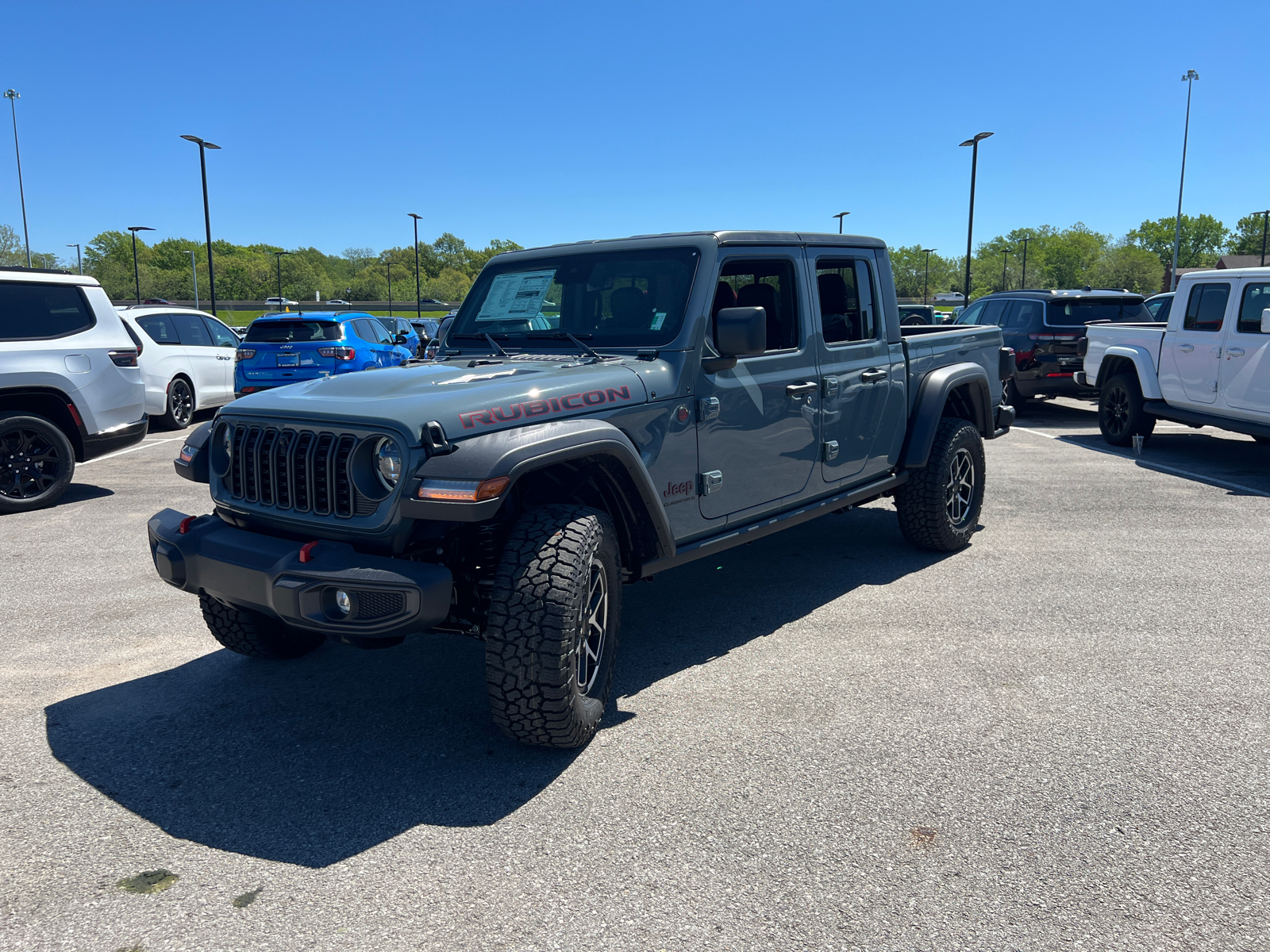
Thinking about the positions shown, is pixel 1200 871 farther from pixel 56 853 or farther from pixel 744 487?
pixel 56 853

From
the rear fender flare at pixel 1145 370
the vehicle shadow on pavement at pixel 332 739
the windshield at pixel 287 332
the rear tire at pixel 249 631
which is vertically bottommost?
the vehicle shadow on pavement at pixel 332 739

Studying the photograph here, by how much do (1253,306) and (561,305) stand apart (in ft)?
25.3

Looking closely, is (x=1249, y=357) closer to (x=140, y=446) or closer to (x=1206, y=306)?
(x=1206, y=306)

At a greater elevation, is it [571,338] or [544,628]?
[571,338]

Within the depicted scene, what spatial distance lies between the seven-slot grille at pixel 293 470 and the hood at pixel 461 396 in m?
0.08

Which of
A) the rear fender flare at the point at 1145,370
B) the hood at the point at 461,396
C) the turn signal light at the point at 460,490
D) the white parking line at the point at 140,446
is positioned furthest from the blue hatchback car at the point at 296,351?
the turn signal light at the point at 460,490

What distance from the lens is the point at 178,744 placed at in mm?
3609

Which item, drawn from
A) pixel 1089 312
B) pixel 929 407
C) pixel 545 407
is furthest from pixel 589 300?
pixel 1089 312

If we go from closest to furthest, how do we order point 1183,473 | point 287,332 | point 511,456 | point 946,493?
1. point 511,456
2. point 946,493
3. point 1183,473
4. point 287,332

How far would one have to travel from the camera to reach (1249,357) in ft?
29.5

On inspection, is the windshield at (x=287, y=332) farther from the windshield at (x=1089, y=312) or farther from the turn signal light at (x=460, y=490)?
the turn signal light at (x=460, y=490)

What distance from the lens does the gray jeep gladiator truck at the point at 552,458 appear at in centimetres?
322

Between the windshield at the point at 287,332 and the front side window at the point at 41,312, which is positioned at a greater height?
the front side window at the point at 41,312

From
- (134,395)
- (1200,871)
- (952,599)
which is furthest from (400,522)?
(134,395)
